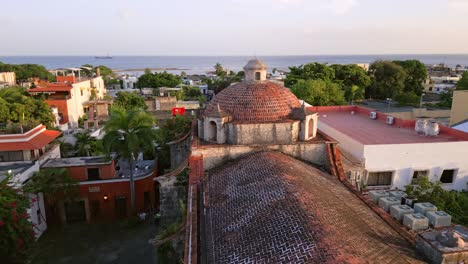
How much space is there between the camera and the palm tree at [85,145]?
27.6 metres

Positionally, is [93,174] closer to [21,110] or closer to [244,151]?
[244,151]

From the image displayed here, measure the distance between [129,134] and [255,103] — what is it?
868 cm

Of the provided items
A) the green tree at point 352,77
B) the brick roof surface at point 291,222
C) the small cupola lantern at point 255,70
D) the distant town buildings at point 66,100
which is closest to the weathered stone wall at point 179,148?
the small cupola lantern at point 255,70

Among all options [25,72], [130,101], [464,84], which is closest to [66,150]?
[130,101]

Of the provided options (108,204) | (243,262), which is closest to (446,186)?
(243,262)

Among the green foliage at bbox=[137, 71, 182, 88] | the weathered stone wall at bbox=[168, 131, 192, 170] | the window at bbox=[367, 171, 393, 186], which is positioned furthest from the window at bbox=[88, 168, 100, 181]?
the green foliage at bbox=[137, 71, 182, 88]

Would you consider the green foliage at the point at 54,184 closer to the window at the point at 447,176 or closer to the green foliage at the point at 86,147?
the green foliage at the point at 86,147

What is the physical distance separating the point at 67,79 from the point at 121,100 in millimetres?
10927

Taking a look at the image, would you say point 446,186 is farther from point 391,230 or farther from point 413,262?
point 413,262

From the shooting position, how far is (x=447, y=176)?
21.5 m

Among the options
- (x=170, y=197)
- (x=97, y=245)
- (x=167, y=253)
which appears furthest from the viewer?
(x=97, y=245)

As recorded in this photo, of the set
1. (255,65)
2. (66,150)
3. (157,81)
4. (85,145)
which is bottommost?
(66,150)

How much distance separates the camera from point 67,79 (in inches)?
2099

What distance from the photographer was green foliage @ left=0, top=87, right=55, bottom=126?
3309cm
